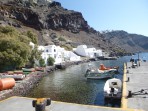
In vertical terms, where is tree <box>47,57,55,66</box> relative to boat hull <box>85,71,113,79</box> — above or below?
above

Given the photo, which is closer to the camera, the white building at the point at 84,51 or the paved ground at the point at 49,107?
the paved ground at the point at 49,107

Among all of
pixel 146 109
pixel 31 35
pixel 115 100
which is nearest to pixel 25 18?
pixel 31 35

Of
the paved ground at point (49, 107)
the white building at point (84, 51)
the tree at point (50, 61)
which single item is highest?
the white building at point (84, 51)

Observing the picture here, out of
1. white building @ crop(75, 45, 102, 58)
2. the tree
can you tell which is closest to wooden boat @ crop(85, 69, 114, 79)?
the tree

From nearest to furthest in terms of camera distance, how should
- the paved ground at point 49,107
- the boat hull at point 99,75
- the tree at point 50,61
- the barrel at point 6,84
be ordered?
1. the paved ground at point 49,107
2. the barrel at point 6,84
3. the boat hull at point 99,75
4. the tree at point 50,61

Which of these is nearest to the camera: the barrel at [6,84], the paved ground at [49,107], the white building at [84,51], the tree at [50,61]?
the paved ground at [49,107]

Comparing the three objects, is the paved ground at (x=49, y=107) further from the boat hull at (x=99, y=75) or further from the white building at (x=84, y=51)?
the white building at (x=84, y=51)

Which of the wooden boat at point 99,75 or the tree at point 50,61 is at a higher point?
the tree at point 50,61

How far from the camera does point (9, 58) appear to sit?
68.2 meters

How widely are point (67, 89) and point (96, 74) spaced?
57.4 feet

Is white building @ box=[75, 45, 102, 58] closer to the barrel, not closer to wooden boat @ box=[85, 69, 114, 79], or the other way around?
wooden boat @ box=[85, 69, 114, 79]

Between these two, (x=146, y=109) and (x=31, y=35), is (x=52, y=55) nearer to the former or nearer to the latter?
(x=31, y=35)

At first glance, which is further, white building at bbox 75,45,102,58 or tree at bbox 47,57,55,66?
white building at bbox 75,45,102,58

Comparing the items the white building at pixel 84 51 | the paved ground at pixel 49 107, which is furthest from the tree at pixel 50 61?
the paved ground at pixel 49 107
